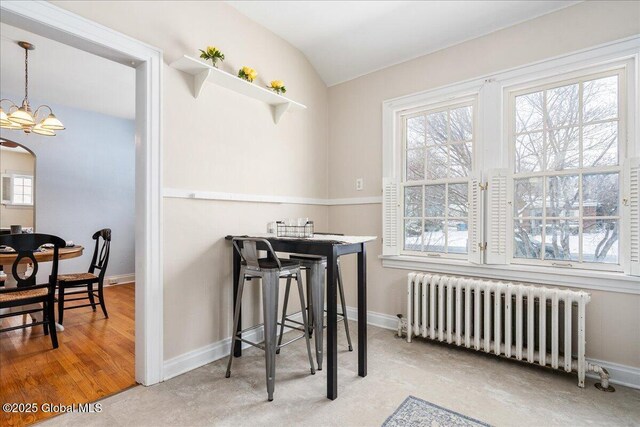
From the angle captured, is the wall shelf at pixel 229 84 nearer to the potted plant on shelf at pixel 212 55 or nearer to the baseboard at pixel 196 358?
the potted plant on shelf at pixel 212 55

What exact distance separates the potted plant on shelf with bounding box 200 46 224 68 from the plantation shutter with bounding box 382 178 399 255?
182cm

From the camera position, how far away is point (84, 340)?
114 inches

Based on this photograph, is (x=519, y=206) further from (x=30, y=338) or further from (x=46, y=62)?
(x=46, y=62)

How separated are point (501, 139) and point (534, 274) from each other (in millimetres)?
1108

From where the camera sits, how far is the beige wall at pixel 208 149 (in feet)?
7.21

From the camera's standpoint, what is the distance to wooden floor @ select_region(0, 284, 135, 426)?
1.94 m

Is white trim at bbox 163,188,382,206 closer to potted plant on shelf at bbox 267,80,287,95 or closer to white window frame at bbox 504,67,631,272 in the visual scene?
potted plant on shelf at bbox 267,80,287,95

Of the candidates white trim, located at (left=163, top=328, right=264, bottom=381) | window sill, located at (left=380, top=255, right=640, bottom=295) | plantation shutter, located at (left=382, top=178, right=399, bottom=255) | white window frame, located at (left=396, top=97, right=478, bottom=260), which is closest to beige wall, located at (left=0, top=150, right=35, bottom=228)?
white trim, located at (left=163, top=328, right=264, bottom=381)

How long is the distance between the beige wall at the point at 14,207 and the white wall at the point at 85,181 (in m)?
1.76

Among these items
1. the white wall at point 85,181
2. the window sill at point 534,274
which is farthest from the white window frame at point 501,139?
the white wall at point 85,181

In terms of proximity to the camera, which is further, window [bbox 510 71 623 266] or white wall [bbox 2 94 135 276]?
white wall [bbox 2 94 135 276]

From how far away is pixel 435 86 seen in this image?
2.94 meters

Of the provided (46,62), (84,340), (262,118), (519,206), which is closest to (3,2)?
(262,118)

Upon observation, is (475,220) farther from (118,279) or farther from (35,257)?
(118,279)
